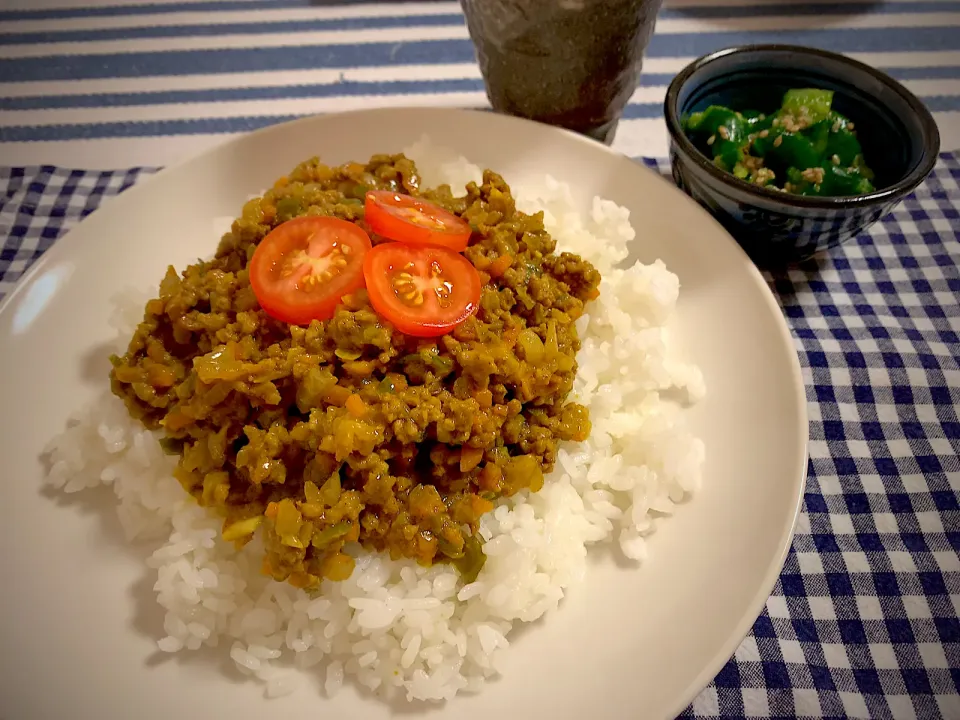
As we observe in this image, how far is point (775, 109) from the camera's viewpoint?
3486 millimetres

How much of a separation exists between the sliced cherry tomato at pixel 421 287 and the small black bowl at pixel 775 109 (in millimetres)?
1314

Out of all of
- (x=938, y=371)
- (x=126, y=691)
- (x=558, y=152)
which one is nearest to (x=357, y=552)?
(x=126, y=691)

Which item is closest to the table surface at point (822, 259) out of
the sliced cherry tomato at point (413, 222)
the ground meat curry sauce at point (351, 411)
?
the ground meat curry sauce at point (351, 411)

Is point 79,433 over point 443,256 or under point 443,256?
under

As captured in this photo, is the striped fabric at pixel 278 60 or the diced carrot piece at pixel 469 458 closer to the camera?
the diced carrot piece at pixel 469 458

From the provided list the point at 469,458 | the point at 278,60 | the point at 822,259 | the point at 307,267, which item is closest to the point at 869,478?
the point at 822,259

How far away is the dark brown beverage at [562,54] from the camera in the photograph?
10.4 ft

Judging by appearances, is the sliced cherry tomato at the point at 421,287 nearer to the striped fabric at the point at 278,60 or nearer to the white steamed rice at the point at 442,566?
the white steamed rice at the point at 442,566

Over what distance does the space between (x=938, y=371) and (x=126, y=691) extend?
3512 millimetres

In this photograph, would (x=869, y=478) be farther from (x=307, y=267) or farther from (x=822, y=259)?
(x=307, y=267)

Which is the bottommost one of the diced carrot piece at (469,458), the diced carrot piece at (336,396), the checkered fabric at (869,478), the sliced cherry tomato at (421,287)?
the checkered fabric at (869,478)

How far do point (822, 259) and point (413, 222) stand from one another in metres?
2.28

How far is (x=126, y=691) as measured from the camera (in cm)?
210

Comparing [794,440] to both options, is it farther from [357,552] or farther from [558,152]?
[558,152]
